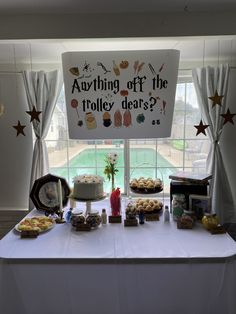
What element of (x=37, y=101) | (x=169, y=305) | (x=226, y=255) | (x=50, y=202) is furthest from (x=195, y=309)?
(x=37, y=101)

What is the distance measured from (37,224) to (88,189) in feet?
1.41

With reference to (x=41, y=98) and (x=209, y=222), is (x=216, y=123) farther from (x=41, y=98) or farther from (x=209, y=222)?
(x=41, y=98)

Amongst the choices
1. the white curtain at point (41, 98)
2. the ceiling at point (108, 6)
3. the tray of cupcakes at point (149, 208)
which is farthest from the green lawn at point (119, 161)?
the ceiling at point (108, 6)

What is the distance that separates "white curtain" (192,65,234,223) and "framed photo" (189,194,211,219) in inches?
36.3

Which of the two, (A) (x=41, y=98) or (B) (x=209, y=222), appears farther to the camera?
(A) (x=41, y=98)

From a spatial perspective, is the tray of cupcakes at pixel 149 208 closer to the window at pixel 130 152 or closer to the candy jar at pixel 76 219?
the candy jar at pixel 76 219

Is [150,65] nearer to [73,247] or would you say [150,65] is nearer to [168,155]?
[168,155]

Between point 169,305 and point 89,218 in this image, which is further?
point 89,218

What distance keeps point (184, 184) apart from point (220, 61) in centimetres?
154

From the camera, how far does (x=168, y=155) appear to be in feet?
10.7

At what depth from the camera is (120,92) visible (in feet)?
8.09

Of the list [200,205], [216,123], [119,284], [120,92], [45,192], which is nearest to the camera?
[119,284]

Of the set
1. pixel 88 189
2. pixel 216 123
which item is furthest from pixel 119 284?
pixel 216 123

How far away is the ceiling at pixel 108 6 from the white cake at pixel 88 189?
119 centimetres
